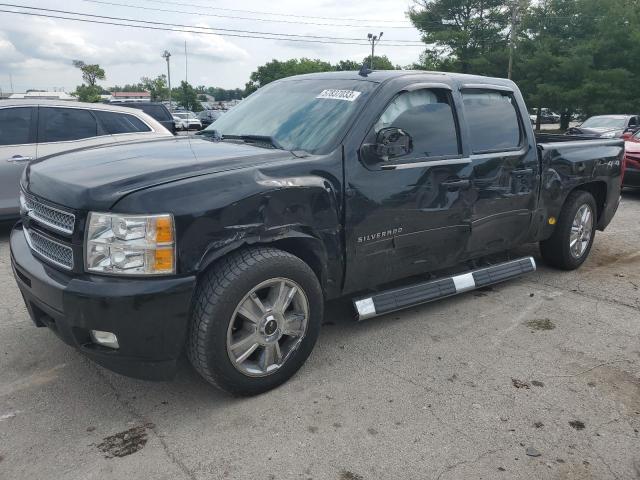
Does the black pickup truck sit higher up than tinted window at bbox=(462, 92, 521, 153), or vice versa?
tinted window at bbox=(462, 92, 521, 153)

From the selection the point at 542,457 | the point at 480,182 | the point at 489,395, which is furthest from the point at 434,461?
the point at 480,182

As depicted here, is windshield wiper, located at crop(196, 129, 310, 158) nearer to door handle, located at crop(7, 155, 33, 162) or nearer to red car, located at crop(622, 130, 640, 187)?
door handle, located at crop(7, 155, 33, 162)

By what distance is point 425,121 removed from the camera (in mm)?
4020

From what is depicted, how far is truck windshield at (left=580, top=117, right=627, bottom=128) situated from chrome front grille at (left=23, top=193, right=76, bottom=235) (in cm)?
1805

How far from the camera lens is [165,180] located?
283 centimetres

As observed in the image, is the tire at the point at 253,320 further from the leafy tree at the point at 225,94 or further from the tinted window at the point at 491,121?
the leafy tree at the point at 225,94

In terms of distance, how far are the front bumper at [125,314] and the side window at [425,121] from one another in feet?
5.82

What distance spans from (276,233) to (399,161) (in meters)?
1.10

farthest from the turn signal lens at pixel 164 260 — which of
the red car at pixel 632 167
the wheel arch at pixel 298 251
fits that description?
the red car at pixel 632 167

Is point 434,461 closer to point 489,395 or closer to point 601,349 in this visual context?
point 489,395

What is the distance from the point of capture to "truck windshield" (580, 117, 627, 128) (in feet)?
57.7

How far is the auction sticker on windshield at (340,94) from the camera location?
3.76 m

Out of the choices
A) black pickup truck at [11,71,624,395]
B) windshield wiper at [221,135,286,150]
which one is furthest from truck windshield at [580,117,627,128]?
windshield wiper at [221,135,286,150]


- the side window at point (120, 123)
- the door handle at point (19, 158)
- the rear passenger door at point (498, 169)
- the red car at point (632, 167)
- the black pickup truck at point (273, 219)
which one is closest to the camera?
the black pickup truck at point (273, 219)
